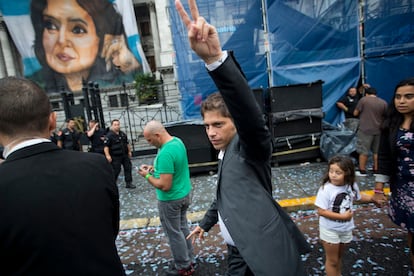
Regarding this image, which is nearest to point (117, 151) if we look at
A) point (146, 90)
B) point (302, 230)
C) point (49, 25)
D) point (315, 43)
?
point (302, 230)

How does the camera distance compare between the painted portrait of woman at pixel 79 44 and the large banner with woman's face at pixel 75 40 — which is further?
the painted portrait of woman at pixel 79 44

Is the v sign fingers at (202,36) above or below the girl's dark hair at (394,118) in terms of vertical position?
above

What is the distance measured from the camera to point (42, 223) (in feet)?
3.92

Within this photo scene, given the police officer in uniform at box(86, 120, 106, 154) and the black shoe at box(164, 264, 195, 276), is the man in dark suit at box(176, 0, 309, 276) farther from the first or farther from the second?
the police officer in uniform at box(86, 120, 106, 154)

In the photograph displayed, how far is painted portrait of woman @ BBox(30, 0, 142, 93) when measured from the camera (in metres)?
26.3

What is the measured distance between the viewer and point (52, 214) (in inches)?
47.9

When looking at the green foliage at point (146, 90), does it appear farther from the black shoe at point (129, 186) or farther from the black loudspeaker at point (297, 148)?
the black loudspeaker at point (297, 148)

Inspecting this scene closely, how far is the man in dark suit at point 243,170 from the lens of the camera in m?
1.31

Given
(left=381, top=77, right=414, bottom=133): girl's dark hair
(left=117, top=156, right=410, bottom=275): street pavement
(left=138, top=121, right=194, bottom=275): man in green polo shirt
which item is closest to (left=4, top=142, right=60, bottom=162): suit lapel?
(left=138, top=121, right=194, bottom=275): man in green polo shirt

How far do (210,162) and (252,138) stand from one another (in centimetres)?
561

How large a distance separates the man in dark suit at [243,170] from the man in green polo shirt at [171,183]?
125 cm

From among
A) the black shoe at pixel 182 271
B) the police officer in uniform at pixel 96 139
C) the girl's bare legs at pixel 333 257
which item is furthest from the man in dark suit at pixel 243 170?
the police officer in uniform at pixel 96 139

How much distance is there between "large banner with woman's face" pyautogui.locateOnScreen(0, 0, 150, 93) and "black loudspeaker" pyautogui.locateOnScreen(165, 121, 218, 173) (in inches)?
847

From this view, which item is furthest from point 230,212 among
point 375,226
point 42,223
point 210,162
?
point 210,162
